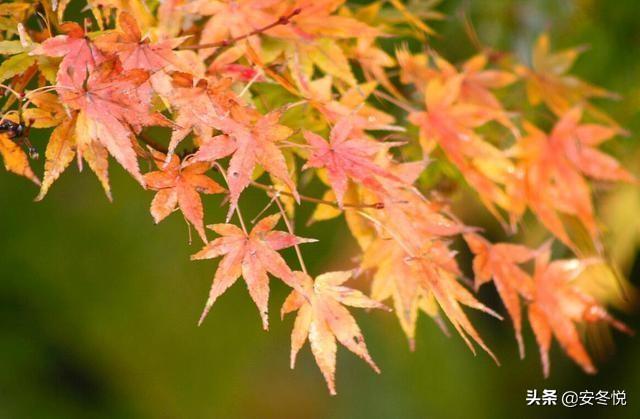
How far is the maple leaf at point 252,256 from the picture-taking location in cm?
63

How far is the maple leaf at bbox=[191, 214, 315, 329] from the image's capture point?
634 millimetres

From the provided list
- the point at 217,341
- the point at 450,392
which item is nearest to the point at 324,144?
the point at 217,341

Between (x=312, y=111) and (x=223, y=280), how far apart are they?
26cm

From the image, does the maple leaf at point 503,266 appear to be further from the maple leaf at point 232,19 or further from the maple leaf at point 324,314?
the maple leaf at point 232,19

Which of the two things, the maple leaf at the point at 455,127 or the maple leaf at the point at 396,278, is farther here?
the maple leaf at the point at 455,127

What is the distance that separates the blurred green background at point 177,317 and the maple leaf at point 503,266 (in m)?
0.63

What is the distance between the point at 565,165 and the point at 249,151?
587 millimetres

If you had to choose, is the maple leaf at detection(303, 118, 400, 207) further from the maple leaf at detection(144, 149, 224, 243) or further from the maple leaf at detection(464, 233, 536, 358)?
the maple leaf at detection(464, 233, 536, 358)

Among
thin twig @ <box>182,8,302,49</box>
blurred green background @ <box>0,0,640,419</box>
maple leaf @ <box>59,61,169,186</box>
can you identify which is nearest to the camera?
maple leaf @ <box>59,61,169,186</box>

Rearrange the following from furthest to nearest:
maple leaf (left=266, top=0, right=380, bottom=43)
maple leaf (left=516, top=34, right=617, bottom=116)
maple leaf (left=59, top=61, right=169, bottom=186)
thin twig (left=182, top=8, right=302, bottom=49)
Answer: maple leaf (left=516, top=34, right=617, bottom=116) → maple leaf (left=266, top=0, right=380, bottom=43) → thin twig (left=182, top=8, right=302, bottom=49) → maple leaf (left=59, top=61, right=169, bottom=186)

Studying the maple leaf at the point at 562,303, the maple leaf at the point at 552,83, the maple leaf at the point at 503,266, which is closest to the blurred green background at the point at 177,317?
the maple leaf at the point at 552,83

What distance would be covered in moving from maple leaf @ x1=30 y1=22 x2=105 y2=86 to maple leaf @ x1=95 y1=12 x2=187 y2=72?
0.01m

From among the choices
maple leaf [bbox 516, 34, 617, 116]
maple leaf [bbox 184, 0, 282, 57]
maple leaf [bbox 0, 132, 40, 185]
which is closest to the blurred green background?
maple leaf [bbox 516, 34, 617, 116]

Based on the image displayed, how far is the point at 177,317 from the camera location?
5.44 feet
